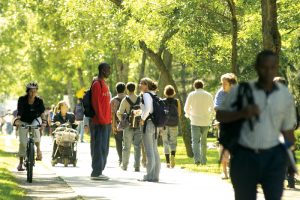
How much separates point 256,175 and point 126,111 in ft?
43.6

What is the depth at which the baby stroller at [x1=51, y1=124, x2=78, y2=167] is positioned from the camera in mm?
23594

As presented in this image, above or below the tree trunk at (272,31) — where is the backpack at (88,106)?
below

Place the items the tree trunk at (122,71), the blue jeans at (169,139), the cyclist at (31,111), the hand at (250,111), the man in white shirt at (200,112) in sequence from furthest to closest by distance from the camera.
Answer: the tree trunk at (122,71) < the blue jeans at (169,139) < the man in white shirt at (200,112) < the cyclist at (31,111) < the hand at (250,111)

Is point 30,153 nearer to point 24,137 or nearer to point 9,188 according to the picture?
point 24,137

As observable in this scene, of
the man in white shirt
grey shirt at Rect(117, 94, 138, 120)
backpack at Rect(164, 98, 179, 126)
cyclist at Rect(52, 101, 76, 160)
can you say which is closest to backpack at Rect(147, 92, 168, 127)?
grey shirt at Rect(117, 94, 138, 120)

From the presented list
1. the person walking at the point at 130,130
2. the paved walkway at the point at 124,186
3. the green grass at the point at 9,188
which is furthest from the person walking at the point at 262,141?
the person walking at the point at 130,130

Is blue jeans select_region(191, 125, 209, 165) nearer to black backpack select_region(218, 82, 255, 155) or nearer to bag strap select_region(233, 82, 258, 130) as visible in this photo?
black backpack select_region(218, 82, 255, 155)

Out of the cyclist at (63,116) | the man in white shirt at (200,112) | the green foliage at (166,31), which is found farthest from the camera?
the green foliage at (166,31)

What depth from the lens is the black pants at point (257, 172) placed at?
8430 mm

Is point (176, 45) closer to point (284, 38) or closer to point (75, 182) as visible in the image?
point (284, 38)

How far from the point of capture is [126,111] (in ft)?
71.0

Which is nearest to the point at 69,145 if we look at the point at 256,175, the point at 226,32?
the point at 226,32

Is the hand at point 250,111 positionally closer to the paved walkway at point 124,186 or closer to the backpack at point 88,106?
the paved walkway at point 124,186

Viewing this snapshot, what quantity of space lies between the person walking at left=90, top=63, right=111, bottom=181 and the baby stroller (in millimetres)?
4730
